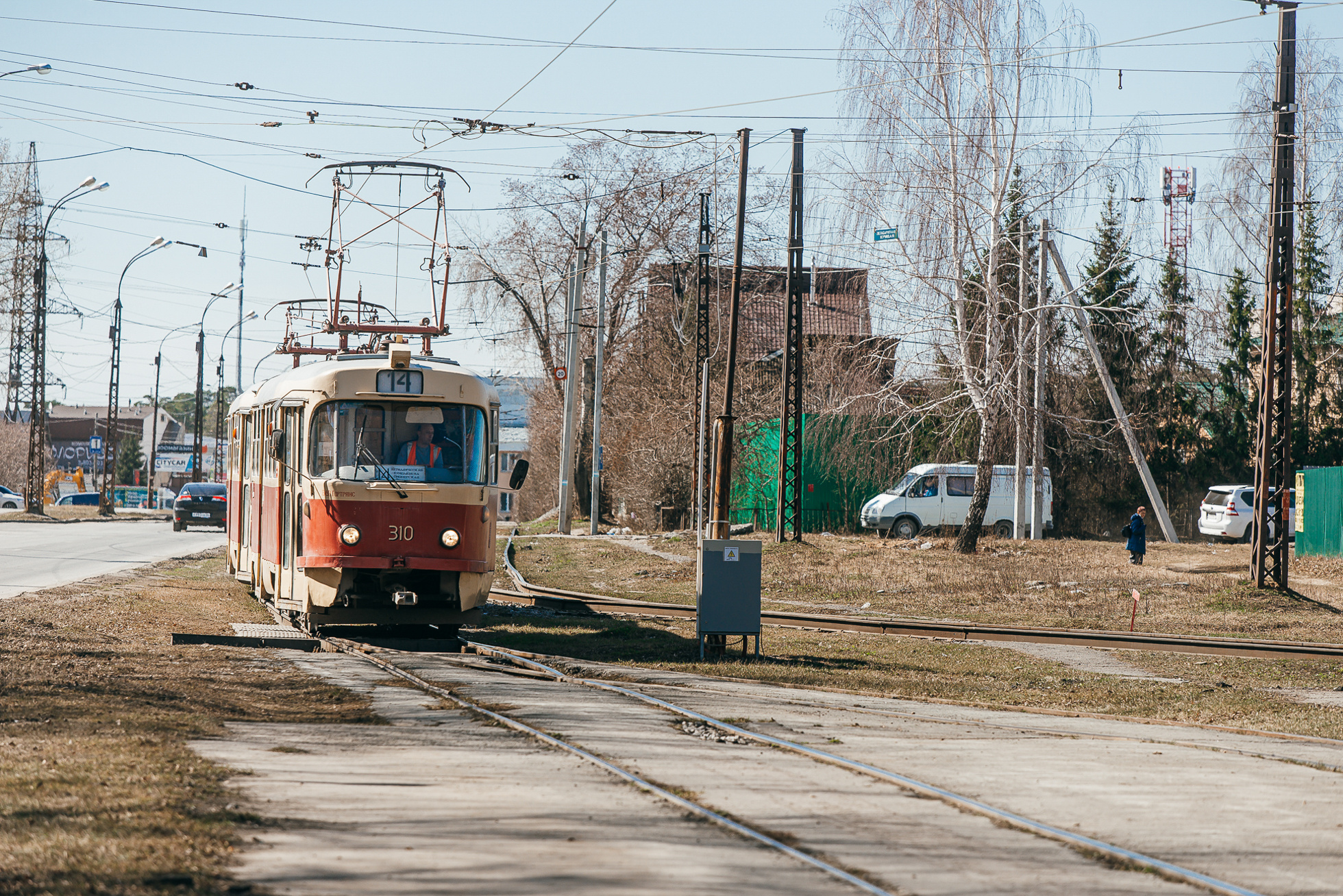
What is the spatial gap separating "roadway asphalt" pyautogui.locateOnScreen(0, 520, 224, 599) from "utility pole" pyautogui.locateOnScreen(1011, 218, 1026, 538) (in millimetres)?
18663

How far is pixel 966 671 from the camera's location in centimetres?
1412

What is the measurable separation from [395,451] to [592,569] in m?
15.0

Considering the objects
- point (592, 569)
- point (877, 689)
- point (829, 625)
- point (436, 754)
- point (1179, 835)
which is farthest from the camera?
point (592, 569)

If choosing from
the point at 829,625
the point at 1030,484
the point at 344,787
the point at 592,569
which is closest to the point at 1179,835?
the point at 344,787

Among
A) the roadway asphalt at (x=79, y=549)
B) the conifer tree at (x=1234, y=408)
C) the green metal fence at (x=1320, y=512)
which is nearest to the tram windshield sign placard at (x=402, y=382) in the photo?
the roadway asphalt at (x=79, y=549)

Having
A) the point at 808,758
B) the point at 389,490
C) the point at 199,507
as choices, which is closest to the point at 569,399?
the point at 199,507

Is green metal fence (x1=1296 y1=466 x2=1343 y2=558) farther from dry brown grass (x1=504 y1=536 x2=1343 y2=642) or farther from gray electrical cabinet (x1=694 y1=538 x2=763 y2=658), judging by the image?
gray electrical cabinet (x1=694 y1=538 x2=763 y2=658)

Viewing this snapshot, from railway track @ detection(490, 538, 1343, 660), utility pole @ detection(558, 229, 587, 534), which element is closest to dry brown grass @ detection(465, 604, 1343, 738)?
railway track @ detection(490, 538, 1343, 660)

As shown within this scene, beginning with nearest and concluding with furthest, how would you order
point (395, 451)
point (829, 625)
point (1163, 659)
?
point (395, 451), point (1163, 659), point (829, 625)

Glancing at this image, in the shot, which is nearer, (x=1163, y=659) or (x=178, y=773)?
(x=178, y=773)

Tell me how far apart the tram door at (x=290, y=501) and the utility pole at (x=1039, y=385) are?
1906 cm

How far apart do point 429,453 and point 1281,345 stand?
1496 cm

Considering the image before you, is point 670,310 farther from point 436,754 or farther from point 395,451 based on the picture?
point 436,754

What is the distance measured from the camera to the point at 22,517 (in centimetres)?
4656
